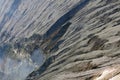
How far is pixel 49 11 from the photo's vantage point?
269 feet

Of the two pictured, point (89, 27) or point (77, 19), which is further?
point (77, 19)

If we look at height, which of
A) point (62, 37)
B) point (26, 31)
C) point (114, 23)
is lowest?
point (114, 23)

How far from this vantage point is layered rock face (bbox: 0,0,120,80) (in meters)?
35.6

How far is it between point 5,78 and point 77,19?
3602cm

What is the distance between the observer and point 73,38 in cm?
5288

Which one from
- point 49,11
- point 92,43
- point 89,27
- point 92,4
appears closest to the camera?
point 92,43

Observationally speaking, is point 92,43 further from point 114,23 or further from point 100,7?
point 100,7

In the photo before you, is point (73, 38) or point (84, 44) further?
point (73, 38)

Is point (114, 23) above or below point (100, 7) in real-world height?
below

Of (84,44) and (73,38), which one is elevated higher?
(73,38)

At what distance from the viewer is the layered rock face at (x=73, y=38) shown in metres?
35.6

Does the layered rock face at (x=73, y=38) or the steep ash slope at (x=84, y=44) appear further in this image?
the layered rock face at (x=73, y=38)

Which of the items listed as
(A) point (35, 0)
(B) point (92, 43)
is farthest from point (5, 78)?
(B) point (92, 43)

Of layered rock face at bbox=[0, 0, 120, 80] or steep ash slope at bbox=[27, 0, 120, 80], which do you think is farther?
layered rock face at bbox=[0, 0, 120, 80]
